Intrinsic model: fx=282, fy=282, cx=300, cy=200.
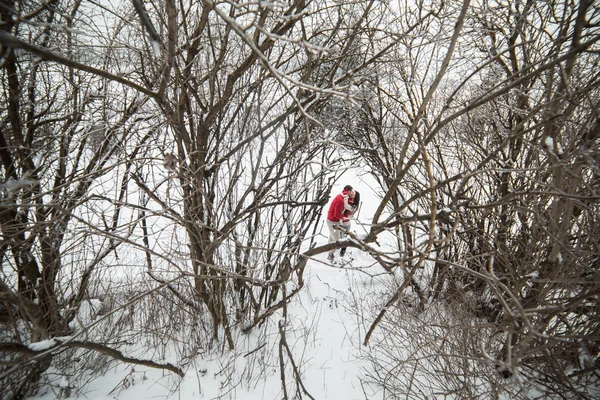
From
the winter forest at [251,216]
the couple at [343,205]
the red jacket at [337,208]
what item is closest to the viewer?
the winter forest at [251,216]

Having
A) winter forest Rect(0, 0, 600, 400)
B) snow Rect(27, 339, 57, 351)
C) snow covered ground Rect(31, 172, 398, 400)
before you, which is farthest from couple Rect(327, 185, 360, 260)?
snow Rect(27, 339, 57, 351)

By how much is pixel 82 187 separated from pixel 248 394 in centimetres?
269

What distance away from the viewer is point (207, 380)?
3072 millimetres

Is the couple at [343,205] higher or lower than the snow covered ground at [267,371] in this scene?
higher

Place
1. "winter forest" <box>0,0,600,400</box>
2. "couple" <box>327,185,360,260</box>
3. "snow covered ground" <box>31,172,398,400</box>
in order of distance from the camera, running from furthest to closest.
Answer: "couple" <box>327,185,360,260</box> → "snow covered ground" <box>31,172,398,400</box> → "winter forest" <box>0,0,600,400</box>

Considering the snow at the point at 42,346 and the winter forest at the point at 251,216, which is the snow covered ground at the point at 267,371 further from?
the snow at the point at 42,346

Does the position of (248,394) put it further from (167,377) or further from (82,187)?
(82,187)

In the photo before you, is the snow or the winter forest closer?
the snow

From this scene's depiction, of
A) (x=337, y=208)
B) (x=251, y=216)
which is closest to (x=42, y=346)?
(x=251, y=216)

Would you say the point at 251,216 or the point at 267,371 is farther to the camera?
the point at 251,216

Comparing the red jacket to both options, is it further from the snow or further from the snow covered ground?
the snow

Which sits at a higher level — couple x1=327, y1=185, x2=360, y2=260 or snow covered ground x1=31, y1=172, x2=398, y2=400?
couple x1=327, y1=185, x2=360, y2=260

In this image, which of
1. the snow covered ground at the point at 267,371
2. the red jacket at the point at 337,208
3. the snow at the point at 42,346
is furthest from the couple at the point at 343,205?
the snow at the point at 42,346

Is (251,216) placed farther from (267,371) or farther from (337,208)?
(337,208)
